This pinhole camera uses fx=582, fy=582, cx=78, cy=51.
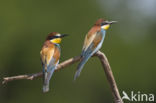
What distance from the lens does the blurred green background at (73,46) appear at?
12633 millimetres

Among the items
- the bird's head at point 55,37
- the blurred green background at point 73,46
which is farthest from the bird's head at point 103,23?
the blurred green background at point 73,46

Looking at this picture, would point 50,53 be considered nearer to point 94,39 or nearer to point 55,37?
point 55,37

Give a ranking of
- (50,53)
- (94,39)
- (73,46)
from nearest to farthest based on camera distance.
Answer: (50,53) → (94,39) → (73,46)

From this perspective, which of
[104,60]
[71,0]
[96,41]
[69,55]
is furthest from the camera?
[71,0]

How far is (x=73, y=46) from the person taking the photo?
42.0ft

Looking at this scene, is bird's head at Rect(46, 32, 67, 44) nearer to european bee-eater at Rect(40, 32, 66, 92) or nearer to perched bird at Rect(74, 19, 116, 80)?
european bee-eater at Rect(40, 32, 66, 92)

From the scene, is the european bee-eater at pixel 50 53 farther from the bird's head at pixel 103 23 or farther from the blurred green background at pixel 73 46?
the blurred green background at pixel 73 46

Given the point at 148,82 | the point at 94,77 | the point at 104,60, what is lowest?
the point at 148,82

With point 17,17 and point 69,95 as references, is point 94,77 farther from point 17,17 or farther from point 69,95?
point 17,17

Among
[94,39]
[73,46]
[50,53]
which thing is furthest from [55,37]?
[73,46]

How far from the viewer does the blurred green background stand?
12633 mm

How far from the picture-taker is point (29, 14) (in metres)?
14.5

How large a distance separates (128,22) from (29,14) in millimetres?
2928

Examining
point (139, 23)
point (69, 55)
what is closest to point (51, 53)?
point (69, 55)
